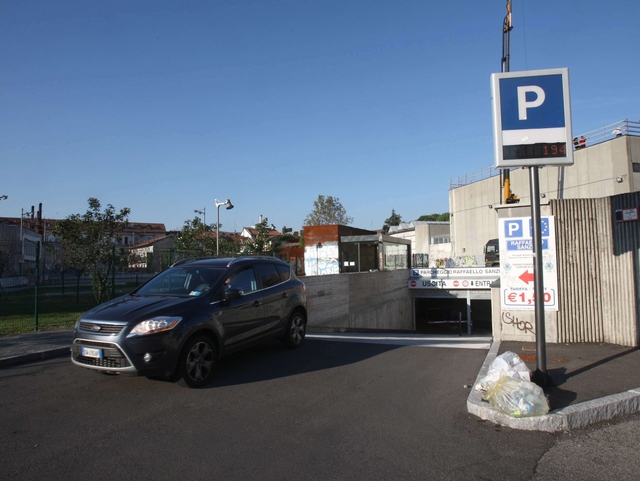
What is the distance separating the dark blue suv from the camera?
5445 millimetres

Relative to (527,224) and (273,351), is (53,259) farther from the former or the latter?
(527,224)

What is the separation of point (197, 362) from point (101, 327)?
4.16ft

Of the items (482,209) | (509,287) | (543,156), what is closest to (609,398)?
(543,156)

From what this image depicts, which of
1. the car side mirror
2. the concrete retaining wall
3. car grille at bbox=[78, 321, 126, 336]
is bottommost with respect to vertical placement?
the concrete retaining wall

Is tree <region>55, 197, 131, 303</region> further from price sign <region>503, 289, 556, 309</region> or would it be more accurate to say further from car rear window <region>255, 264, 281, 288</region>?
price sign <region>503, 289, 556, 309</region>

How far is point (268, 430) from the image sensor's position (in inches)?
174

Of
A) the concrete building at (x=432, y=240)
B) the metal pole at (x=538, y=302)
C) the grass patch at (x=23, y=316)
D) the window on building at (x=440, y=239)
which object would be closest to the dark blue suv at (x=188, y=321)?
the metal pole at (x=538, y=302)

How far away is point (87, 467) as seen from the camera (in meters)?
3.70

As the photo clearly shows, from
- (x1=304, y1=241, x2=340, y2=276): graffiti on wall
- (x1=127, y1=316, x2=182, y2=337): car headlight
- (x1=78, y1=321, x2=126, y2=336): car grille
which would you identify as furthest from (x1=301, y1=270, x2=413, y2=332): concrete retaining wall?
(x1=78, y1=321, x2=126, y2=336): car grille

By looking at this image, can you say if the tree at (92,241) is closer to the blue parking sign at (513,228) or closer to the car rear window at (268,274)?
the car rear window at (268,274)

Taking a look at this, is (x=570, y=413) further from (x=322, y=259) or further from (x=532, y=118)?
(x=322, y=259)

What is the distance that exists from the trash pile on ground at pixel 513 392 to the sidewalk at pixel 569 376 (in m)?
0.07

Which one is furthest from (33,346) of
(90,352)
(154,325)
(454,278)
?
(454,278)

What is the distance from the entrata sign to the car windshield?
72.6 feet
